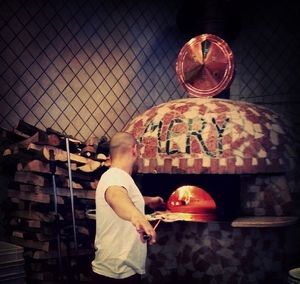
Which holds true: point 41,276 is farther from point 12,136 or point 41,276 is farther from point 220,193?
point 220,193

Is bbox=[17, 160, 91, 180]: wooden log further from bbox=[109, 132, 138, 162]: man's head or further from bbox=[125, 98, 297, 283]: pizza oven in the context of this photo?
bbox=[109, 132, 138, 162]: man's head

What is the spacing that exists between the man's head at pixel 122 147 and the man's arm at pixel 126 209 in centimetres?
36

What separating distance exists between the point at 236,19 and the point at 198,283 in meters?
4.24

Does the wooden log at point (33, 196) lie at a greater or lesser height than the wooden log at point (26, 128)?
lesser

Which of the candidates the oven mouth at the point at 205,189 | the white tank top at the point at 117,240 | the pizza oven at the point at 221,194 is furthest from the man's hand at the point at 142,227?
the oven mouth at the point at 205,189

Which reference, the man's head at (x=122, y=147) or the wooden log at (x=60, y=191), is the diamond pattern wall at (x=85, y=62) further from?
the man's head at (x=122, y=147)

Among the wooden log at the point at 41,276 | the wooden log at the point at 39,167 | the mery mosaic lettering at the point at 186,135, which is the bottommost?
the wooden log at the point at 41,276

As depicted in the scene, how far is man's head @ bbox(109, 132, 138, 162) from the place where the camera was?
315cm

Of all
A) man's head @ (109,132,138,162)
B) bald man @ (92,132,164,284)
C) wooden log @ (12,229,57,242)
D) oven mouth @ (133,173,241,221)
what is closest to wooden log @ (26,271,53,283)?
wooden log @ (12,229,57,242)

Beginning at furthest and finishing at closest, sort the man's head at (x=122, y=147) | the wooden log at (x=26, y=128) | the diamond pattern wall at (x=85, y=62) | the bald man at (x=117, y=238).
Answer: the diamond pattern wall at (x=85, y=62)
the wooden log at (x=26, y=128)
the man's head at (x=122, y=147)
the bald man at (x=117, y=238)

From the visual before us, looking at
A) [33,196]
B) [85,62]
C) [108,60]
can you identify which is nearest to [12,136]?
[33,196]

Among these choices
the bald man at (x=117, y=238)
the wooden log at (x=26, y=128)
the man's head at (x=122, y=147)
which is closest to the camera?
the bald man at (x=117, y=238)

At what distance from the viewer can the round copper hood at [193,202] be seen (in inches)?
192

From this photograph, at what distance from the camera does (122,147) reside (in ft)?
10.4
